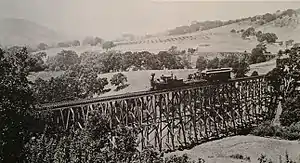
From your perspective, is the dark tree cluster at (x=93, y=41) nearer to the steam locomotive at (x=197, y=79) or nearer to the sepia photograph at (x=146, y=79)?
the sepia photograph at (x=146, y=79)

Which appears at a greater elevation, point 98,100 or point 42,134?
point 98,100

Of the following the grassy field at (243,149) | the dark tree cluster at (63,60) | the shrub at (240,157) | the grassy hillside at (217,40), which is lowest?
the shrub at (240,157)

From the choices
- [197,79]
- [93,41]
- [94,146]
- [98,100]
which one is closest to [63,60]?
[93,41]

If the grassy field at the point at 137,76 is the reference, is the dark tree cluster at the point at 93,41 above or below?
above

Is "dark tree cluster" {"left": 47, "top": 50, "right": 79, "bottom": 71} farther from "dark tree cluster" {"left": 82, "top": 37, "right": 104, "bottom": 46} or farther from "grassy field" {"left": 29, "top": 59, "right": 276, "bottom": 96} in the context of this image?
"dark tree cluster" {"left": 82, "top": 37, "right": 104, "bottom": 46}

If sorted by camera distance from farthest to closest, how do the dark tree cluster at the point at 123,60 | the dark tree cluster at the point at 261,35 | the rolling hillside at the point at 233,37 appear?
the dark tree cluster at the point at 261,35
the rolling hillside at the point at 233,37
the dark tree cluster at the point at 123,60

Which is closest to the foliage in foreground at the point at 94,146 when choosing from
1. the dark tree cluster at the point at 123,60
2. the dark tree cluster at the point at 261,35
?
the dark tree cluster at the point at 123,60

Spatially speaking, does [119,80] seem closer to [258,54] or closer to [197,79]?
[197,79]
